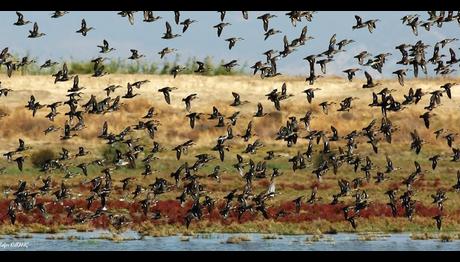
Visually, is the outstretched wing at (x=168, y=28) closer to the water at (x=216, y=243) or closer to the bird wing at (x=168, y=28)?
the bird wing at (x=168, y=28)

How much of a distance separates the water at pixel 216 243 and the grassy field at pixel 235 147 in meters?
1.66

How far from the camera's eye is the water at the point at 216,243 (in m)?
42.7

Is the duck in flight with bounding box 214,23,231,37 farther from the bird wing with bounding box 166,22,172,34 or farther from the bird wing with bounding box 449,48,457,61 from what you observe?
the bird wing with bounding box 449,48,457,61

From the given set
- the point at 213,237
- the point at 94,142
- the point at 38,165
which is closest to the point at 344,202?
the point at 213,237

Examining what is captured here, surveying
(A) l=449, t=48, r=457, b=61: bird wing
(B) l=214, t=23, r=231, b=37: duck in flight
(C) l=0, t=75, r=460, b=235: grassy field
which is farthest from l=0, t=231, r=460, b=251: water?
(B) l=214, t=23, r=231, b=37: duck in flight

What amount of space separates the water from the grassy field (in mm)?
1663

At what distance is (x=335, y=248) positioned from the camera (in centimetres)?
4256

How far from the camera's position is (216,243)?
145ft

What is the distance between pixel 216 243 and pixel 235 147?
107ft

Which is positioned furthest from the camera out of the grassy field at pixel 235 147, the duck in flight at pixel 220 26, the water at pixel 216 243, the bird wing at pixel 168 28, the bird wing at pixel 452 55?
the bird wing at pixel 452 55

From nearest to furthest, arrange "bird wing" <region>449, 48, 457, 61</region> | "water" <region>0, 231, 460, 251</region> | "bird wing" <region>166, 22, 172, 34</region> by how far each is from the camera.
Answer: "water" <region>0, 231, 460, 251</region>
"bird wing" <region>166, 22, 172, 34</region>
"bird wing" <region>449, 48, 457, 61</region>

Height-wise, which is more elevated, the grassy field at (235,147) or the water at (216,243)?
the water at (216,243)

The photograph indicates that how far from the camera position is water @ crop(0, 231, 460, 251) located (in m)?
42.7

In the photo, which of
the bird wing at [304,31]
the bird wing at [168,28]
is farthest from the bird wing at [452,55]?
the bird wing at [168,28]
